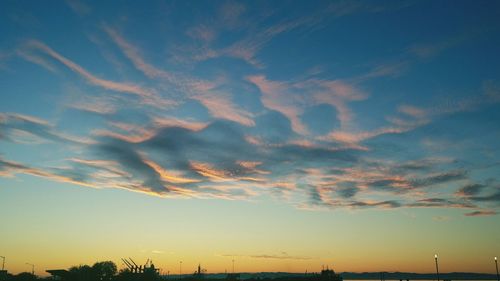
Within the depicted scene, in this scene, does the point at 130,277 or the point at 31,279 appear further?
the point at 31,279

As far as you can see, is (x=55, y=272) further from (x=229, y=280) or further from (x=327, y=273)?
(x=327, y=273)

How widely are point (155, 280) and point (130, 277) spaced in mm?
5026

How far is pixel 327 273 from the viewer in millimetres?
108938

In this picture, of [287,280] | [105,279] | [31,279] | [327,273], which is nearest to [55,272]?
[105,279]

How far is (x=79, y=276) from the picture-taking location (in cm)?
7900

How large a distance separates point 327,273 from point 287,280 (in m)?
10.8

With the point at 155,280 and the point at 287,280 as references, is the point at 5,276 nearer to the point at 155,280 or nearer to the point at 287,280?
the point at 155,280

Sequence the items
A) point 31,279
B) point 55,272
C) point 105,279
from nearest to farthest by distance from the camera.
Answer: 1. point 55,272
2. point 105,279
3. point 31,279

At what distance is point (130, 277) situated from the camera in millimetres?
81312

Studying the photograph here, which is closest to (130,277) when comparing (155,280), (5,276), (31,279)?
(155,280)

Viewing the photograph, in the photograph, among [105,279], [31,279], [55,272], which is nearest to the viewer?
[55,272]

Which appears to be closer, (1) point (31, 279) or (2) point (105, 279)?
(2) point (105, 279)

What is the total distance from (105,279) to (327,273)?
56638mm

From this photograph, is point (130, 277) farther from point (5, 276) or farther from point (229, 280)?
point (5, 276)
